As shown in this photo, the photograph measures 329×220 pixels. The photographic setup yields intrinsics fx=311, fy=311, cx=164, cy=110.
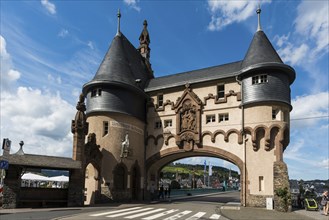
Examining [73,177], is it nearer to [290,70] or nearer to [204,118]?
[204,118]

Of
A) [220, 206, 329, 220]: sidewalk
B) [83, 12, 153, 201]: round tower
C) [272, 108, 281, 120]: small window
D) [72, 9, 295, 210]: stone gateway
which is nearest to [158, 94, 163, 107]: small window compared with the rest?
[72, 9, 295, 210]: stone gateway

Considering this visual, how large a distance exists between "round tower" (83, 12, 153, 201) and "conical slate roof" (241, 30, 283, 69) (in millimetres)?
12000

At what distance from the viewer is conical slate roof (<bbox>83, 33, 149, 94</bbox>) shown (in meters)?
31.9

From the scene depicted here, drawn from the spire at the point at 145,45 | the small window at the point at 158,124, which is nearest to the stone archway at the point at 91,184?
the small window at the point at 158,124

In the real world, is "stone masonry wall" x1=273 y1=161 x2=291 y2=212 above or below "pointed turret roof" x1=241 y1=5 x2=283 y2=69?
below

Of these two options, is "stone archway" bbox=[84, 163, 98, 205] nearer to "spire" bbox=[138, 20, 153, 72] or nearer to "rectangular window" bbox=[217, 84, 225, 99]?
"rectangular window" bbox=[217, 84, 225, 99]

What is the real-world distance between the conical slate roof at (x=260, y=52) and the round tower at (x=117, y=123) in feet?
39.4

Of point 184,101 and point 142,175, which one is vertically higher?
point 184,101

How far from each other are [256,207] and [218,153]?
6248mm

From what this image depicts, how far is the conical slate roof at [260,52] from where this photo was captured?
29153 millimetres

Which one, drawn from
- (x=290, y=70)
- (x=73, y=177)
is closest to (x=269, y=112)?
(x=290, y=70)

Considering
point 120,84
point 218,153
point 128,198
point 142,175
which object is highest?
point 120,84

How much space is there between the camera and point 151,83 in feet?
124

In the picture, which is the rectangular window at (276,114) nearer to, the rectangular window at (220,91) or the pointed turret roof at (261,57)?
the pointed turret roof at (261,57)
